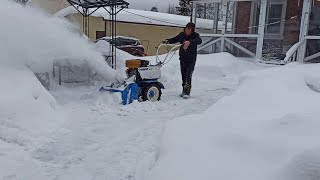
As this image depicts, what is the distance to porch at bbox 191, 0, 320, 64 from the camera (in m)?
12.7

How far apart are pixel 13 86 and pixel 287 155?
4.40 meters

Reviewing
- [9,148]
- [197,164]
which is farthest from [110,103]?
[197,164]

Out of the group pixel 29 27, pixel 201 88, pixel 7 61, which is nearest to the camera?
pixel 7 61

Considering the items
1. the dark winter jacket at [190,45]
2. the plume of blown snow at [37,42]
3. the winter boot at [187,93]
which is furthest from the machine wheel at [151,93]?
the plume of blown snow at [37,42]

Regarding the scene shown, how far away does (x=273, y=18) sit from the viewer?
14594 millimetres

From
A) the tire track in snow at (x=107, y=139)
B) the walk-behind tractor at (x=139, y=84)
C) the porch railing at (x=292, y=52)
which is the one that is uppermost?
the porch railing at (x=292, y=52)

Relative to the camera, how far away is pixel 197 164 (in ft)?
8.77

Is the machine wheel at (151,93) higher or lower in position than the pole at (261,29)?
lower

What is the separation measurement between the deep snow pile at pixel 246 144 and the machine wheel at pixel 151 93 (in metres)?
3.41

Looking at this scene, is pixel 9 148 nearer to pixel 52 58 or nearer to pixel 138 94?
pixel 138 94

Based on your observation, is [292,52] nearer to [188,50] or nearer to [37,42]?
[188,50]

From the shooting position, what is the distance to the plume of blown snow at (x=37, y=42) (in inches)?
252

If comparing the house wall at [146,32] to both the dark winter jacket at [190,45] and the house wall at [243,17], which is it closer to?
the house wall at [243,17]

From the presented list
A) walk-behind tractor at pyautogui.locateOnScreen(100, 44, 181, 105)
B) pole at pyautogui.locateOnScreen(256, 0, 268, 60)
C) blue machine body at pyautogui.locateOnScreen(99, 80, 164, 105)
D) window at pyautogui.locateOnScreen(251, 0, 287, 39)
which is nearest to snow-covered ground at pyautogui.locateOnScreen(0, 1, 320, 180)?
blue machine body at pyautogui.locateOnScreen(99, 80, 164, 105)
